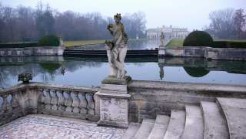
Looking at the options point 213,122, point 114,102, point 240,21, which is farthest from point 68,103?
point 240,21

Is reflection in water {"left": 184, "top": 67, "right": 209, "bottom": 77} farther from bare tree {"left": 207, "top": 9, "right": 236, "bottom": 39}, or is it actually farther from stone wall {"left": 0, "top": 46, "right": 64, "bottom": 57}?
bare tree {"left": 207, "top": 9, "right": 236, "bottom": 39}

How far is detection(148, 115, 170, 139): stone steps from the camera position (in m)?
5.28

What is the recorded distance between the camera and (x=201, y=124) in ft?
16.7

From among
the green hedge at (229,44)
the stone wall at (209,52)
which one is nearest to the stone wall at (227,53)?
the stone wall at (209,52)

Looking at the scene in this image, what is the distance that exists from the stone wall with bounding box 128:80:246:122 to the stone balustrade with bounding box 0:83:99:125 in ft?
3.52

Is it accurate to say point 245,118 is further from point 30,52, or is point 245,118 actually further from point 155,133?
point 30,52

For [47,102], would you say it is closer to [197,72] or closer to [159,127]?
[159,127]

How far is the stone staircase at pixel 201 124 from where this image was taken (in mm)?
4273

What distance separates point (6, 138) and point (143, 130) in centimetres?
304

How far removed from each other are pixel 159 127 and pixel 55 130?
2480 mm

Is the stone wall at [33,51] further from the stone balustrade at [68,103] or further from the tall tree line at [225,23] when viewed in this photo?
the tall tree line at [225,23]

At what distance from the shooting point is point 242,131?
396 cm

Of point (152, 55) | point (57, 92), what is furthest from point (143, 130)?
point (152, 55)

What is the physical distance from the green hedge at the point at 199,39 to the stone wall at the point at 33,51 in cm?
1725
